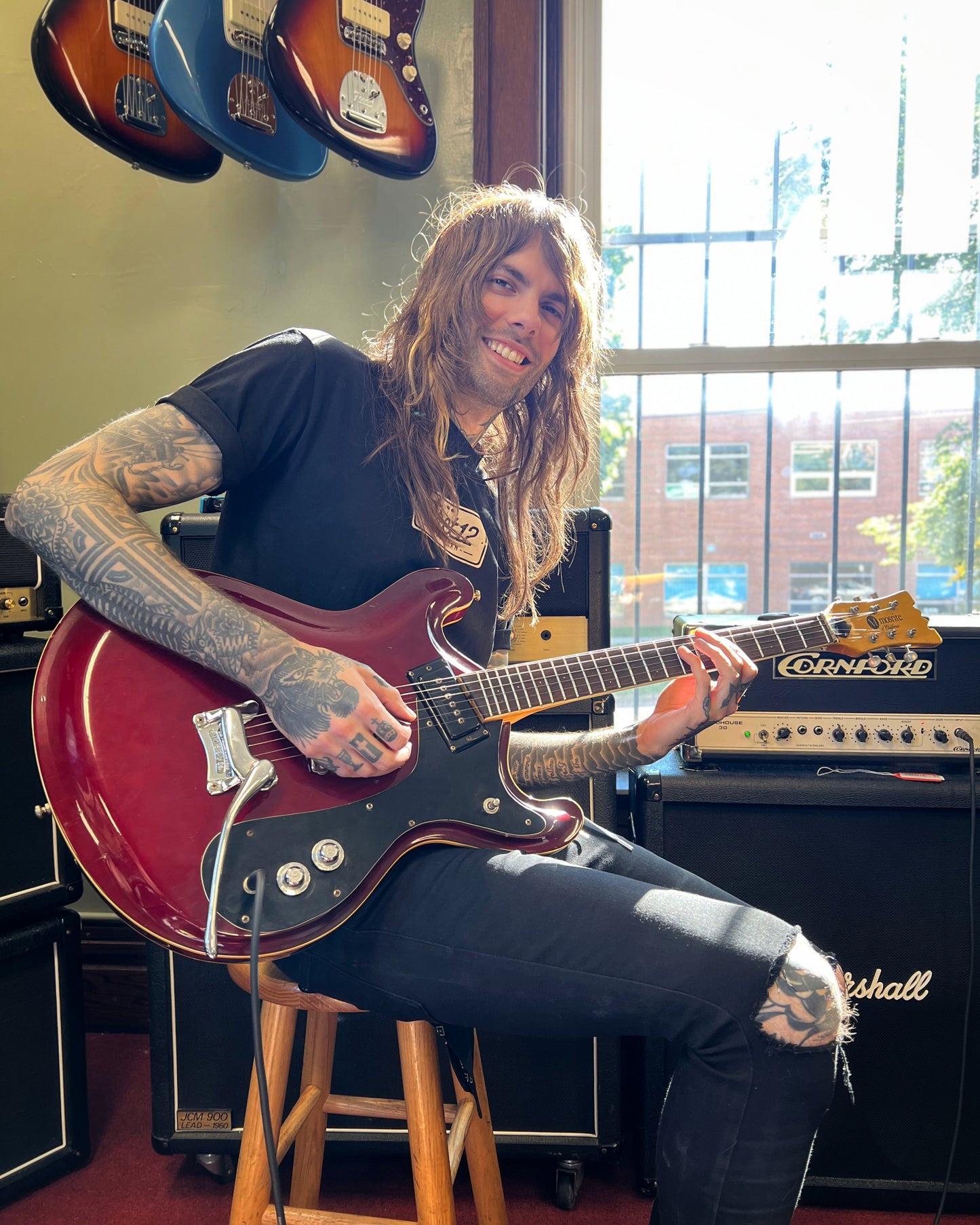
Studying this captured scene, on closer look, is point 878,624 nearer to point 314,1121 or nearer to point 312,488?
point 312,488

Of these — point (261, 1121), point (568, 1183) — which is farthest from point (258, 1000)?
point (568, 1183)

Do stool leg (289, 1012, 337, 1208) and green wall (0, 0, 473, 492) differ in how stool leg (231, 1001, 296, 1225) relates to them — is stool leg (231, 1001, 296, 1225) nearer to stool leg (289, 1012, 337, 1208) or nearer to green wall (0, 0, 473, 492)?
stool leg (289, 1012, 337, 1208)

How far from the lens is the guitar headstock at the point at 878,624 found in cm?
128

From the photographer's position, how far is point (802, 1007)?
85 cm

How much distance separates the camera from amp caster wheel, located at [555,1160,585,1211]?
1.48 meters

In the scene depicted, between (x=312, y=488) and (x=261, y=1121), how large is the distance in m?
0.76

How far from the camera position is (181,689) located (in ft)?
3.18

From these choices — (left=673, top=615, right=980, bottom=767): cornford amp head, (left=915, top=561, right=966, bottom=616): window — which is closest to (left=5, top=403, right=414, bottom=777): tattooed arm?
(left=673, top=615, right=980, bottom=767): cornford amp head

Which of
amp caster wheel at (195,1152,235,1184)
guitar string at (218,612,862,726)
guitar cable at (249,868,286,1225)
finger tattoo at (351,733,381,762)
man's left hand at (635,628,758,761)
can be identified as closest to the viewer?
guitar cable at (249,868,286,1225)

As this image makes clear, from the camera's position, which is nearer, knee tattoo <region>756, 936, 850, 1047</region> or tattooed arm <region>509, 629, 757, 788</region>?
knee tattoo <region>756, 936, 850, 1047</region>

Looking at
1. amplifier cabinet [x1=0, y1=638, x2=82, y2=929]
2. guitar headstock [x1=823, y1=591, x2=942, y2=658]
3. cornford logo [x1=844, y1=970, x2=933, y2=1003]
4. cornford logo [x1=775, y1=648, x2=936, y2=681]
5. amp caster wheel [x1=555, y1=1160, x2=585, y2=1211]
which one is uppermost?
guitar headstock [x1=823, y1=591, x2=942, y2=658]

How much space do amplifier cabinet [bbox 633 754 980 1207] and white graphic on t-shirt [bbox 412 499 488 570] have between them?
49 cm

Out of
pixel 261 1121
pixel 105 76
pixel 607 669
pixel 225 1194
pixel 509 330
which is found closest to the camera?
pixel 261 1121

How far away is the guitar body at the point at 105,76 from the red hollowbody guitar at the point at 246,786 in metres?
1.13
